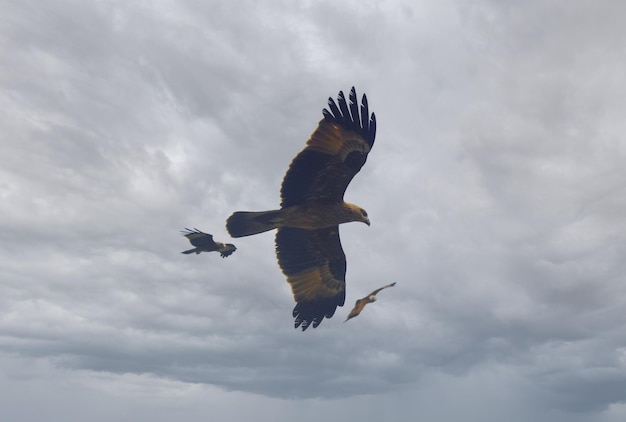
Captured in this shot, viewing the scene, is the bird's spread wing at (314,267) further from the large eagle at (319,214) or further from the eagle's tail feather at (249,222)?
the eagle's tail feather at (249,222)

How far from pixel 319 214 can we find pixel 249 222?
6.41 feet

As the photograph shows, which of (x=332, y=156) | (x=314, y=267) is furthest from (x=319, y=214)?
(x=314, y=267)

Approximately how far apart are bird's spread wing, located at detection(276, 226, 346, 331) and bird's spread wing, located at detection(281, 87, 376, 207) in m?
2.06

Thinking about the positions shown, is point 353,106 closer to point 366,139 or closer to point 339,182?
point 366,139

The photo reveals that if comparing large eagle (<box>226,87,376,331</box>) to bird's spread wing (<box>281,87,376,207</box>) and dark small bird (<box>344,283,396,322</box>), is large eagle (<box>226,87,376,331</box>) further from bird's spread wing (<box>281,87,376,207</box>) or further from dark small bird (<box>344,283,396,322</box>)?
dark small bird (<box>344,283,396,322</box>)

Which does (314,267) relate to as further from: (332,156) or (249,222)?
(332,156)

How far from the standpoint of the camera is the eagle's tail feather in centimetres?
1348

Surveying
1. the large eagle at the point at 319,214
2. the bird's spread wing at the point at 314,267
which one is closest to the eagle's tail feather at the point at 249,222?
the large eagle at the point at 319,214

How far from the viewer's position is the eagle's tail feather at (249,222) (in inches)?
531

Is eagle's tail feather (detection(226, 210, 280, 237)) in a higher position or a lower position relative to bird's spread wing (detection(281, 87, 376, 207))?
lower

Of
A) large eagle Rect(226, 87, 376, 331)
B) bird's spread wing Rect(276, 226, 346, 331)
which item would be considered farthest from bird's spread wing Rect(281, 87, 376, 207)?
bird's spread wing Rect(276, 226, 346, 331)

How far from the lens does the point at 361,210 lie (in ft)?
47.1

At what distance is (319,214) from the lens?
46.5 ft

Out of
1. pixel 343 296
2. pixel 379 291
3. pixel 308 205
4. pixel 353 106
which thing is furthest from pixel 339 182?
pixel 343 296
